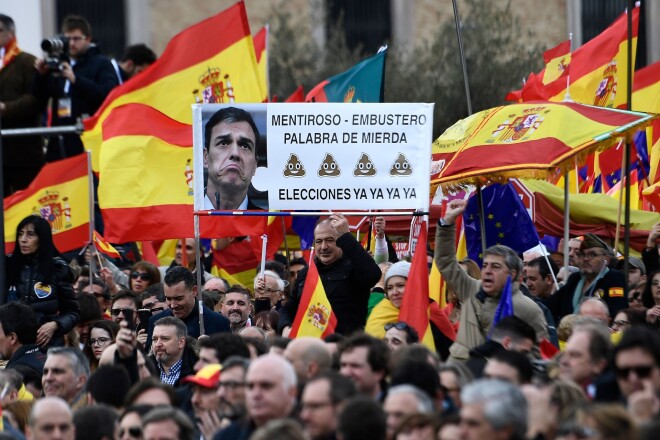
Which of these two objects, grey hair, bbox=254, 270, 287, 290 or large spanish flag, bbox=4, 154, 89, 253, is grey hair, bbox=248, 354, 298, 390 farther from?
large spanish flag, bbox=4, 154, 89, 253

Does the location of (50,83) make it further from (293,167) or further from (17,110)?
(293,167)

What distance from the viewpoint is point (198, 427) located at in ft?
32.7

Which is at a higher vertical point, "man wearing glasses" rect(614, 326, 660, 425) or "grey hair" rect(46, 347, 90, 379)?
"man wearing glasses" rect(614, 326, 660, 425)

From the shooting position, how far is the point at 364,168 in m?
12.1

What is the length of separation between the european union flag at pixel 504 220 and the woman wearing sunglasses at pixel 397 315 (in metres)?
2.48

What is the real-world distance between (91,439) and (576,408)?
2678mm

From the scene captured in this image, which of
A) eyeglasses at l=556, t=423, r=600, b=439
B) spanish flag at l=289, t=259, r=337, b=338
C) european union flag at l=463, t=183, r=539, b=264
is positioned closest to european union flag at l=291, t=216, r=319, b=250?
european union flag at l=463, t=183, r=539, b=264

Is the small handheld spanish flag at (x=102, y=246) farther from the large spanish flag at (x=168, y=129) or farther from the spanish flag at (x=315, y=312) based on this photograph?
the spanish flag at (x=315, y=312)

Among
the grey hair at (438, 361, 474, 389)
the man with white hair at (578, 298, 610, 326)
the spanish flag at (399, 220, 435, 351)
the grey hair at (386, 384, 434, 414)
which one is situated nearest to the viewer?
the grey hair at (386, 384, 434, 414)

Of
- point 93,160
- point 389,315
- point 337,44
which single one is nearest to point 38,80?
point 93,160

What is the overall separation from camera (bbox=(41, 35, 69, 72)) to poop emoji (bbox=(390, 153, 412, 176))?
442cm

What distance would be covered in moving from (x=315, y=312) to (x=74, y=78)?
16.4ft

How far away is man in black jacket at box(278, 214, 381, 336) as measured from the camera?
11711mm

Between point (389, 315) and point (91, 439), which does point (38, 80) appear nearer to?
point (389, 315)
